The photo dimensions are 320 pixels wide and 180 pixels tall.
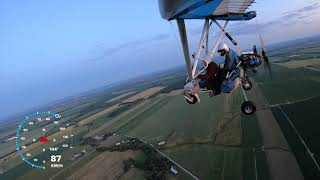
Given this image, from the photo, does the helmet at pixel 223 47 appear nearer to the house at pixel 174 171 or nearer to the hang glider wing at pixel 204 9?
the hang glider wing at pixel 204 9

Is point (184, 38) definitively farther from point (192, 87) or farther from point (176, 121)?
point (176, 121)

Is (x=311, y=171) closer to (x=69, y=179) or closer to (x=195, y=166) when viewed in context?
(x=195, y=166)

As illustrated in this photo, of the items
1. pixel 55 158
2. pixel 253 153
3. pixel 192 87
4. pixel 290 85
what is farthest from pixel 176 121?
pixel 192 87

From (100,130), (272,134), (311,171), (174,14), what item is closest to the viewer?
(174,14)

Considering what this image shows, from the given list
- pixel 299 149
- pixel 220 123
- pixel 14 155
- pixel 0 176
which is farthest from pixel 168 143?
pixel 14 155

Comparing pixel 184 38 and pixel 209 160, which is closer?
pixel 184 38

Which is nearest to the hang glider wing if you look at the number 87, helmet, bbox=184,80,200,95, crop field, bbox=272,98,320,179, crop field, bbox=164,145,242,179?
helmet, bbox=184,80,200,95

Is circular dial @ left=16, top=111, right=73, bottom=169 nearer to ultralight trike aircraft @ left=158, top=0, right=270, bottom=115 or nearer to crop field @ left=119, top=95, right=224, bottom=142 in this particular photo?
crop field @ left=119, top=95, right=224, bottom=142

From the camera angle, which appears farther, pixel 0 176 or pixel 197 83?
pixel 0 176
